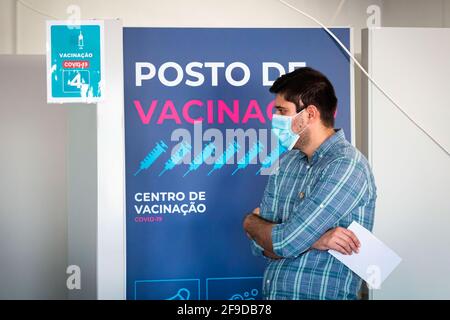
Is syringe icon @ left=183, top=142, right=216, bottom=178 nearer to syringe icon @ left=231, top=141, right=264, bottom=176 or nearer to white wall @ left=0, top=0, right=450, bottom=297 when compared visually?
syringe icon @ left=231, top=141, right=264, bottom=176

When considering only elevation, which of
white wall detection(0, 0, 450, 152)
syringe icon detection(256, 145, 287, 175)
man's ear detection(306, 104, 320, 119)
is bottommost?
syringe icon detection(256, 145, 287, 175)

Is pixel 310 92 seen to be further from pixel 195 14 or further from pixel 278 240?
pixel 195 14

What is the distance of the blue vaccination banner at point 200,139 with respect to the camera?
258cm

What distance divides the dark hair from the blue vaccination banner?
64 centimetres

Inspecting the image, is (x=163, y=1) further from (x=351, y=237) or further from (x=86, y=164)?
(x=351, y=237)

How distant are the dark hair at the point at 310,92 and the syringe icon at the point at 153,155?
2.56 ft

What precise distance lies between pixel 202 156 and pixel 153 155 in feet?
0.70

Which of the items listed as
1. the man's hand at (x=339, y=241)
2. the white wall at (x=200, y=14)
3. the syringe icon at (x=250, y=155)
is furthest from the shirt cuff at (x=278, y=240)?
the white wall at (x=200, y=14)

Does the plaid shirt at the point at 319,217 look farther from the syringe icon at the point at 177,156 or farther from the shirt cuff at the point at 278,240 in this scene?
the syringe icon at the point at 177,156

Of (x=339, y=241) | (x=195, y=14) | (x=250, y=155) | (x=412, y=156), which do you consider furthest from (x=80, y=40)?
(x=195, y=14)

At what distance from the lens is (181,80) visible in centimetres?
258

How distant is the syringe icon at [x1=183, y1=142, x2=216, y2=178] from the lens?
Result: 2607 mm

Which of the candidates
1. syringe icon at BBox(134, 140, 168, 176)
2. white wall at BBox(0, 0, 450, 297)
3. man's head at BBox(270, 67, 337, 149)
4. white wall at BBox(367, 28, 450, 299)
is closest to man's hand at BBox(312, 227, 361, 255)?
man's head at BBox(270, 67, 337, 149)

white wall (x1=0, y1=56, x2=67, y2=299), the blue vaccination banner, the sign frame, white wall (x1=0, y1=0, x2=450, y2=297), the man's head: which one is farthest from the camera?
white wall (x1=0, y1=0, x2=450, y2=297)
